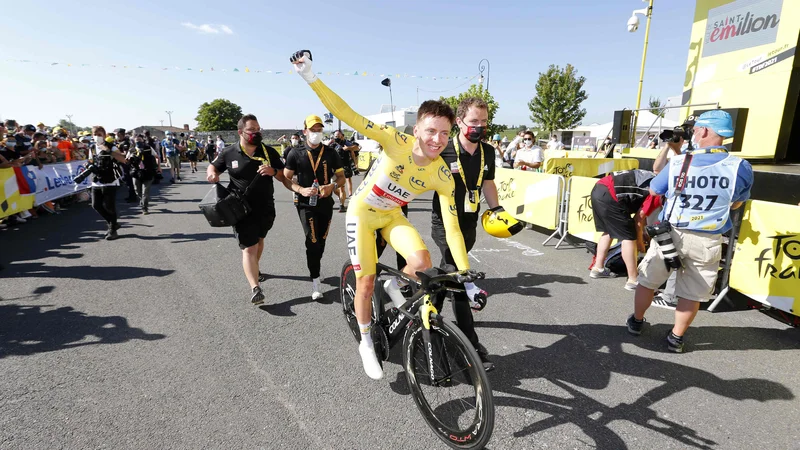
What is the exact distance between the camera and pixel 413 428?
2527 mm

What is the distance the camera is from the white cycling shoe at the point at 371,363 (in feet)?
9.50

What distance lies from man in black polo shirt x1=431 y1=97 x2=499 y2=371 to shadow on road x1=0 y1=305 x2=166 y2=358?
2.90 metres

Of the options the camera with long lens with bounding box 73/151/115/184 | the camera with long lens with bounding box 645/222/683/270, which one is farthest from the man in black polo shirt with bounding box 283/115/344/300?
the camera with long lens with bounding box 73/151/115/184

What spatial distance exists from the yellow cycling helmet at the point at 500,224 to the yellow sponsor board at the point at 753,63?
9.75 m

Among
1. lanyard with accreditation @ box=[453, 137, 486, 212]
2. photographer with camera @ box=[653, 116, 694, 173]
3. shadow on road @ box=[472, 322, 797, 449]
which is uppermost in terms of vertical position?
photographer with camera @ box=[653, 116, 694, 173]

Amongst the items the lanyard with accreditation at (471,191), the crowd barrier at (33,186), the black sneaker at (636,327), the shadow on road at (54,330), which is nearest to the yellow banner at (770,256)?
the black sneaker at (636,327)

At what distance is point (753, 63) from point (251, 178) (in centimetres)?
1130

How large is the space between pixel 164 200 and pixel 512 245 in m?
11.2

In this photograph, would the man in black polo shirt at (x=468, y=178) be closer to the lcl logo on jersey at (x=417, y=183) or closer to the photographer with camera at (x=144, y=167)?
the lcl logo on jersey at (x=417, y=183)

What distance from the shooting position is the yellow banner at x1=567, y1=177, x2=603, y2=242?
6457 mm

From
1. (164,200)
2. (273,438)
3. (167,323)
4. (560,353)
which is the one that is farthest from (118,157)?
(560,353)

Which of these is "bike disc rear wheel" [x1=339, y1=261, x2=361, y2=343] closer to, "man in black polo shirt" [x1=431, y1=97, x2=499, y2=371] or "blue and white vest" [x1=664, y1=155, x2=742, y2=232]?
"man in black polo shirt" [x1=431, y1=97, x2=499, y2=371]

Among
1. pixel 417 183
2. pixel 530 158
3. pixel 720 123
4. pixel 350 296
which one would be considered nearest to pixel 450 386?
pixel 350 296

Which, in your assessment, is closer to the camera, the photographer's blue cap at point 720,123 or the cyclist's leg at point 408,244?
the cyclist's leg at point 408,244
